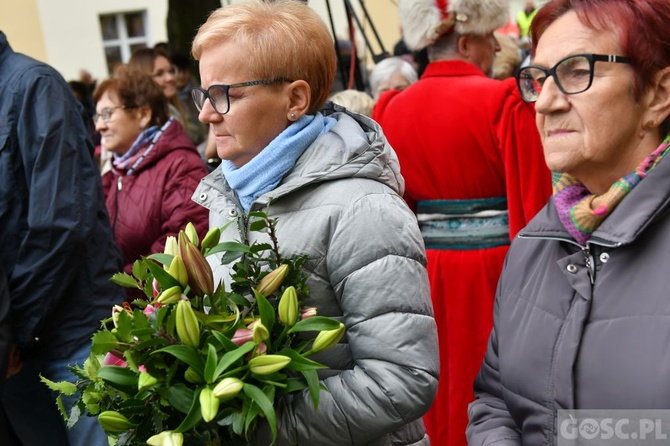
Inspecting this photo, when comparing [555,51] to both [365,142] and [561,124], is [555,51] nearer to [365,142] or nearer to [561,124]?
[561,124]

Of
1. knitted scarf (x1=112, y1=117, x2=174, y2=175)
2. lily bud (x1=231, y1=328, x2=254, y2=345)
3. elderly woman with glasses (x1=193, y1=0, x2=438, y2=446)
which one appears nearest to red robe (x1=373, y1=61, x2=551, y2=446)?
knitted scarf (x1=112, y1=117, x2=174, y2=175)

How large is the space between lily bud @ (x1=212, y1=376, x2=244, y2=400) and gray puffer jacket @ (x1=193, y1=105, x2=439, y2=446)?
0.32m

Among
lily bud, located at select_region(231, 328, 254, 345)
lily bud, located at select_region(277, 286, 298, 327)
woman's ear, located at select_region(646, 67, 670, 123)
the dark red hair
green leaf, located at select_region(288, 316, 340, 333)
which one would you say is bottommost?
green leaf, located at select_region(288, 316, 340, 333)

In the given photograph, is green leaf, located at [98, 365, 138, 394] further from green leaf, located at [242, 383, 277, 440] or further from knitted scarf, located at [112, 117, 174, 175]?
knitted scarf, located at [112, 117, 174, 175]

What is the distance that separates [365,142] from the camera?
87.1 inches

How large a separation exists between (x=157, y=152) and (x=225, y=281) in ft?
7.39

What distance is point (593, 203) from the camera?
1.78 metres

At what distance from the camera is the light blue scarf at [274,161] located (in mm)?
2209

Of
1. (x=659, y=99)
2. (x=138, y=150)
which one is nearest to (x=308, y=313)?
(x=659, y=99)

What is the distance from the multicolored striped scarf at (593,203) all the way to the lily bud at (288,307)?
566 mm

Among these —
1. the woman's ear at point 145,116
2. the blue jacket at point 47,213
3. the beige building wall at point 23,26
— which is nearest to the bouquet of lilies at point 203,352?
the blue jacket at point 47,213

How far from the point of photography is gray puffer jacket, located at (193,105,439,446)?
2029 millimetres

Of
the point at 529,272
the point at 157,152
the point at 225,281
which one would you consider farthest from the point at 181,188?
the point at 529,272

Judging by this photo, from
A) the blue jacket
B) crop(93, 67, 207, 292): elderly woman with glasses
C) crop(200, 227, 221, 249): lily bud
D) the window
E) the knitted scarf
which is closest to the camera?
crop(200, 227, 221, 249): lily bud
